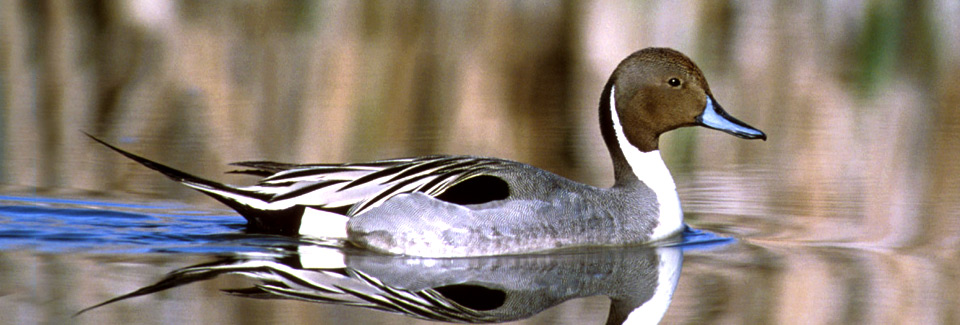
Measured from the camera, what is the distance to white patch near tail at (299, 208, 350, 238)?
6008 millimetres

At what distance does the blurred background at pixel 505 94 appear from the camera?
7.41m

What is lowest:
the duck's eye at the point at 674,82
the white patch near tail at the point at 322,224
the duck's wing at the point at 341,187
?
the white patch near tail at the point at 322,224

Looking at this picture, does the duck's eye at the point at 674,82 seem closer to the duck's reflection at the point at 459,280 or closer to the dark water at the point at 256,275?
the dark water at the point at 256,275

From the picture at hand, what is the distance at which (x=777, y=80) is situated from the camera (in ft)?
35.3

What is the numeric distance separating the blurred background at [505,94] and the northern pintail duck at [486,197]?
0.54 metres

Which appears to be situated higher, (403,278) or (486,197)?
(486,197)

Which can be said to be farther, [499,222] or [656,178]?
[656,178]

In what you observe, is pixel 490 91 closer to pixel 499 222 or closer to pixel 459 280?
pixel 499 222

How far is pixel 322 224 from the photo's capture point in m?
6.04

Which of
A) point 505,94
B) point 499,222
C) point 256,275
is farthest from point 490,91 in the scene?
point 256,275

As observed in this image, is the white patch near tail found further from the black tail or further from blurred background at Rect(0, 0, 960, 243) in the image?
blurred background at Rect(0, 0, 960, 243)

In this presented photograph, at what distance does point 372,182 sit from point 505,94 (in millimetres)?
4020

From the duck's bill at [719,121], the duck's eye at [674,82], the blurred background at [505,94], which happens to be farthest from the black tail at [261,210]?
the duck's bill at [719,121]

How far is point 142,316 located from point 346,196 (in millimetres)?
1746
